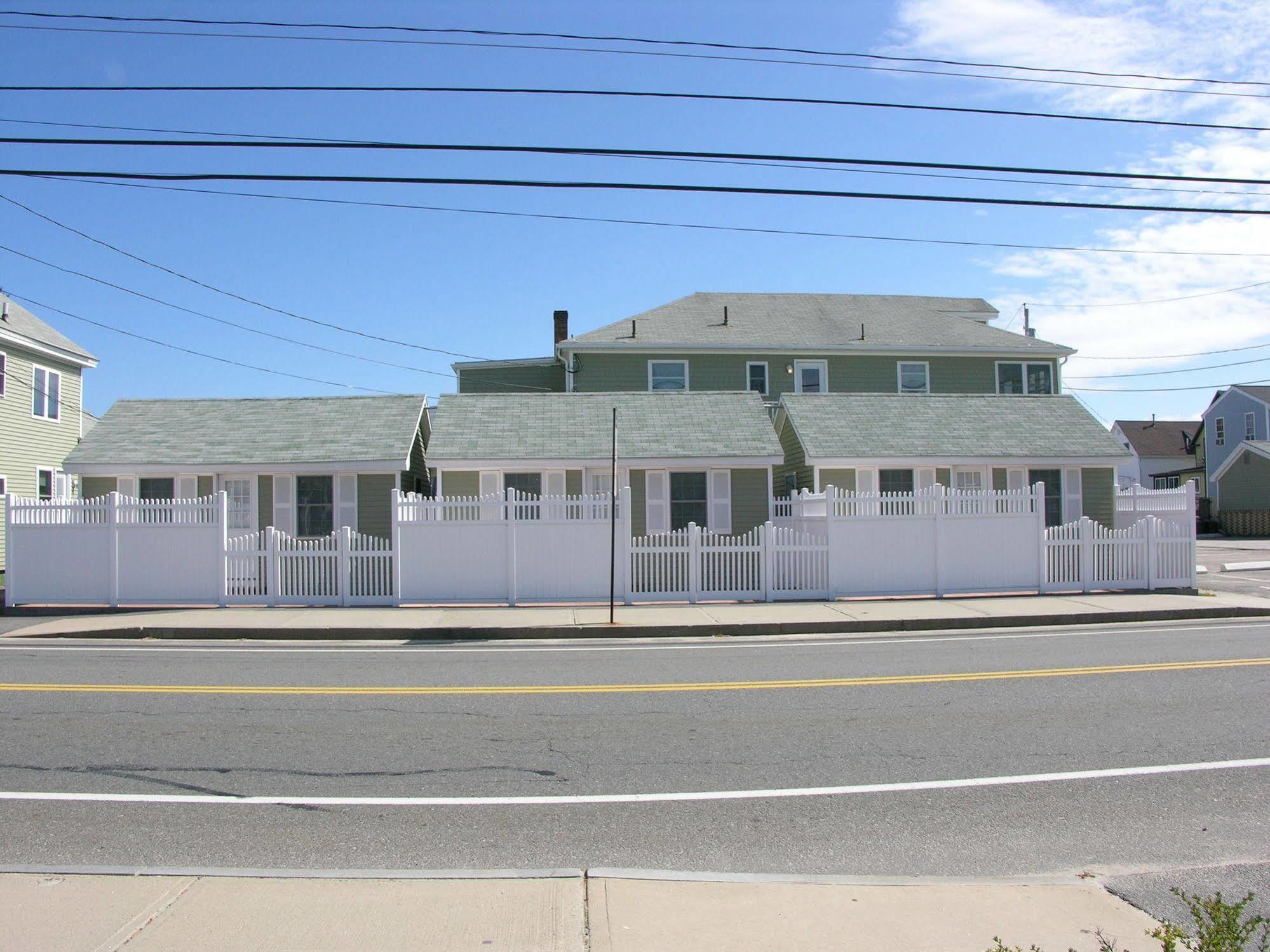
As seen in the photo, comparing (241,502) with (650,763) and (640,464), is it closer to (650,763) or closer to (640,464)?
(640,464)

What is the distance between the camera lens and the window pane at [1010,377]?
33.3 meters

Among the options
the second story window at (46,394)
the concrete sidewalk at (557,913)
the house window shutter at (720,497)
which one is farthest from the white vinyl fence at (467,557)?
the second story window at (46,394)

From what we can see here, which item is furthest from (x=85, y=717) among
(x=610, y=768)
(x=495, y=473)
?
(x=495, y=473)

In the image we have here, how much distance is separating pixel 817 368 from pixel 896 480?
10.8 metres

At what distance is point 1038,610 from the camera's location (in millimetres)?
15547

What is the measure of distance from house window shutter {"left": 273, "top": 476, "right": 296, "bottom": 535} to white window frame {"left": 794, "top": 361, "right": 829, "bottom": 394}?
1717 centimetres

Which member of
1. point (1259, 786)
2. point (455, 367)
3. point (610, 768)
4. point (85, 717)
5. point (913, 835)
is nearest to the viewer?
point (913, 835)

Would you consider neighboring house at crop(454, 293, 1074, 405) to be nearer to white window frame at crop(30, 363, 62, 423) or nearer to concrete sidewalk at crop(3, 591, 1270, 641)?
white window frame at crop(30, 363, 62, 423)

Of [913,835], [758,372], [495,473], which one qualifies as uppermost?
[758,372]

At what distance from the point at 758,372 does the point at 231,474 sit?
17361 millimetres

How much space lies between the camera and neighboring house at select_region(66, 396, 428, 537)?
835 inches

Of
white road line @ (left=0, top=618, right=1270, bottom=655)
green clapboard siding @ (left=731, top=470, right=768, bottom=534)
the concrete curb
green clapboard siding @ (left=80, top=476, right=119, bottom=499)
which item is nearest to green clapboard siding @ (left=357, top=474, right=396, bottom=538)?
green clapboard siding @ (left=80, top=476, right=119, bottom=499)

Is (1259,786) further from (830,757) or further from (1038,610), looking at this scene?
(1038,610)

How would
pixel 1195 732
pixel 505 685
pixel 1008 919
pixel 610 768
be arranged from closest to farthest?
pixel 1008 919
pixel 610 768
pixel 1195 732
pixel 505 685
